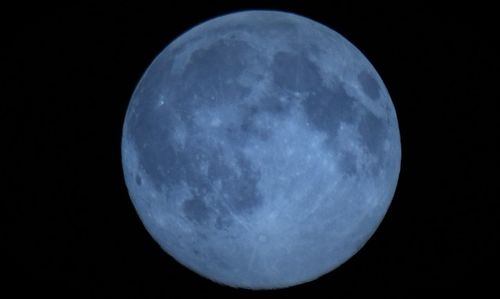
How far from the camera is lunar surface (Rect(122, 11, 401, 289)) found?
7.84 feet

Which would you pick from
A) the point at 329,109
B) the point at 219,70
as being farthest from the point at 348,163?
the point at 219,70

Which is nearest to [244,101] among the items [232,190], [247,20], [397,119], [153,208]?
[232,190]

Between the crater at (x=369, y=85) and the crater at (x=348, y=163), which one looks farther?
the crater at (x=369, y=85)

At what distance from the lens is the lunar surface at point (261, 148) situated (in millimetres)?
2391

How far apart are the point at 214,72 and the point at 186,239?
3.09 ft

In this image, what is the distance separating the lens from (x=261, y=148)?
7.76 ft

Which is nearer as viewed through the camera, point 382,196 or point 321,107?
point 321,107

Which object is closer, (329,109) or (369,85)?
(329,109)

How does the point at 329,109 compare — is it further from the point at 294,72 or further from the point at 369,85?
the point at 369,85

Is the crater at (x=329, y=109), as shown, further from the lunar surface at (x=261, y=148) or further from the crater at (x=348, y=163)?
the crater at (x=348, y=163)

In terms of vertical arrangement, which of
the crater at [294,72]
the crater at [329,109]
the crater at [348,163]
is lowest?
the crater at [348,163]

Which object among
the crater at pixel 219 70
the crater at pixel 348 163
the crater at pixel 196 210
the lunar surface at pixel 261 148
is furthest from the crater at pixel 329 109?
the crater at pixel 196 210

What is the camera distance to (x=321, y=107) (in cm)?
244

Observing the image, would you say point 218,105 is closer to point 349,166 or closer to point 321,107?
point 321,107
